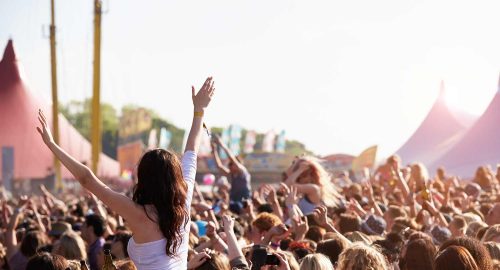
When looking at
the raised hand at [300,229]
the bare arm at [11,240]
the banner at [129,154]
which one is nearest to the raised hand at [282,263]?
the raised hand at [300,229]

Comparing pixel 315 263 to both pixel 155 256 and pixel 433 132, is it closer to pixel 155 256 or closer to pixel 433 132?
pixel 155 256

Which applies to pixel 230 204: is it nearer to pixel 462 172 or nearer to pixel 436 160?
pixel 462 172

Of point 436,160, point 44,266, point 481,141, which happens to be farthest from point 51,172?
point 44,266

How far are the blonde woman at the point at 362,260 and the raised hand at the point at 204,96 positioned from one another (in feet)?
2.95

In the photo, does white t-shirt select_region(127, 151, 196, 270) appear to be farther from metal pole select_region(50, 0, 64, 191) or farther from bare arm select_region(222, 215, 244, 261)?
metal pole select_region(50, 0, 64, 191)

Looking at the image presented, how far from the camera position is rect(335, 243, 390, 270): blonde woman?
4.11 metres

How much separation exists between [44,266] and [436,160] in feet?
98.6

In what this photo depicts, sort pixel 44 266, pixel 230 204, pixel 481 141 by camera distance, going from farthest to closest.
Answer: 1. pixel 481 141
2. pixel 230 204
3. pixel 44 266

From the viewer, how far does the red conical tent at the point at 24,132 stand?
5597 centimetres

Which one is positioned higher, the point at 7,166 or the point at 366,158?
the point at 366,158

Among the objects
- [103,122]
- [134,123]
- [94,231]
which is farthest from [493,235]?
[103,122]

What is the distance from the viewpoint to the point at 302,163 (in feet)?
30.2

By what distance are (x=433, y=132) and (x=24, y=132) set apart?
26711mm

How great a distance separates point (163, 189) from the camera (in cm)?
371
